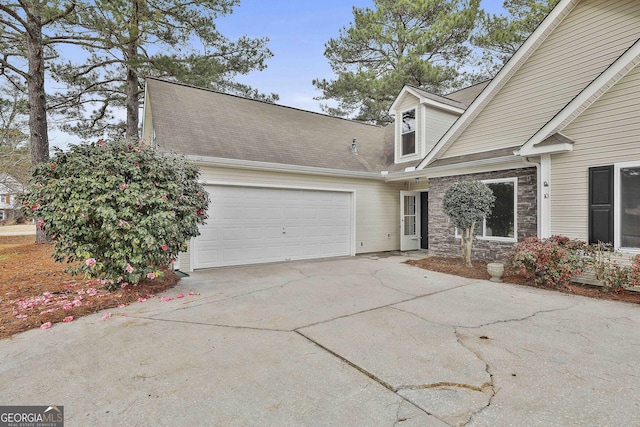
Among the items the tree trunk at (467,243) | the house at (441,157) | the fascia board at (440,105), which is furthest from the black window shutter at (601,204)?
the fascia board at (440,105)

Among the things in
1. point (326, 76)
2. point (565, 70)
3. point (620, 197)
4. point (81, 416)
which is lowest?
point (81, 416)

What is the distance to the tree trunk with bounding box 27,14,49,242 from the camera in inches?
432

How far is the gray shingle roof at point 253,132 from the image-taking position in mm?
8539

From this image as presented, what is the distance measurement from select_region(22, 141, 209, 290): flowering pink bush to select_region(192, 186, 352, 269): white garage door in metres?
2.42

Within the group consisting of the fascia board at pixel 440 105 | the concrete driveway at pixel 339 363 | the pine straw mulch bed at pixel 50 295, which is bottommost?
the concrete driveway at pixel 339 363

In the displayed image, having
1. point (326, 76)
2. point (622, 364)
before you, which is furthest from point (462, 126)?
point (326, 76)

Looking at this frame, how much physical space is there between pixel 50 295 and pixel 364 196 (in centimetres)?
827

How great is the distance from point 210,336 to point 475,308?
12.0 ft

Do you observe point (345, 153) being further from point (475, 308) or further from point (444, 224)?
point (475, 308)

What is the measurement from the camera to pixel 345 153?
448 inches

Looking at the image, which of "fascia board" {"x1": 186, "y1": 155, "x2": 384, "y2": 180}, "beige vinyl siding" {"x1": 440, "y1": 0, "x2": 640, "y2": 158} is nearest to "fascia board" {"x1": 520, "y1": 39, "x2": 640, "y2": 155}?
"beige vinyl siding" {"x1": 440, "y1": 0, "x2": 640, "y2": 158}

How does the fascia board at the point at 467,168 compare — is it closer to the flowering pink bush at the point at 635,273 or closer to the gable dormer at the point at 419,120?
the gable dormer at the point at 419,120

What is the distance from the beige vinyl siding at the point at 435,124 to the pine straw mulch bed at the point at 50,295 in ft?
27.8

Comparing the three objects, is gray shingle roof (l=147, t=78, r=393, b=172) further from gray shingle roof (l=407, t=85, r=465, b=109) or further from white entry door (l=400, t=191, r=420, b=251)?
gray shingle roof (l=407, t=85, r=465, b=109)
